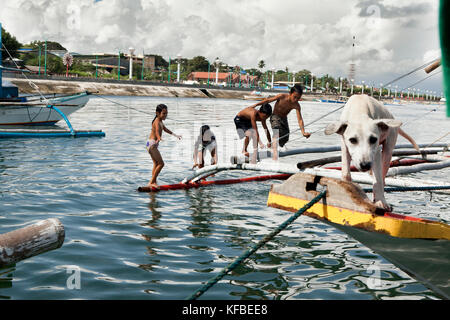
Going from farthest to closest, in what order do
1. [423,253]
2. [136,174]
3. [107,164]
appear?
[107,164], [136,174], [423,253]

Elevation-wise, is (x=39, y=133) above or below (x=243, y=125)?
below

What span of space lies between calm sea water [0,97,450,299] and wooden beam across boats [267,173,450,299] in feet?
1.75

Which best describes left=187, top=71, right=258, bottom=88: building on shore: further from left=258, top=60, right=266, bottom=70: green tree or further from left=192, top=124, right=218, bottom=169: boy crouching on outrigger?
left=192, top=124, right=218, bottom=169: boy crouching on outrigger

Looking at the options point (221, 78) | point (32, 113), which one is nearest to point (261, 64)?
point (221, 78)

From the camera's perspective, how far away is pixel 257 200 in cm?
1077

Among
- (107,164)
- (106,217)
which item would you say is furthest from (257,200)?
(107,164)

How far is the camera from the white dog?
15.9 feet

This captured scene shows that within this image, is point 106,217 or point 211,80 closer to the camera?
point 106,217

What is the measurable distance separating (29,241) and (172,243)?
111 inches

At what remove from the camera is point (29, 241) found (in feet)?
16.4

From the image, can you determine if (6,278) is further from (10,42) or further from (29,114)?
(10,42)

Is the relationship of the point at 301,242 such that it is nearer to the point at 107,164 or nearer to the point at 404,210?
the point at 404,210

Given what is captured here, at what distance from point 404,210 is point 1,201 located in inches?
350

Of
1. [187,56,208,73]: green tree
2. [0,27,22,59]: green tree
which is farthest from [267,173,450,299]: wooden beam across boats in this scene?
[187,56,208,73]: green tree
